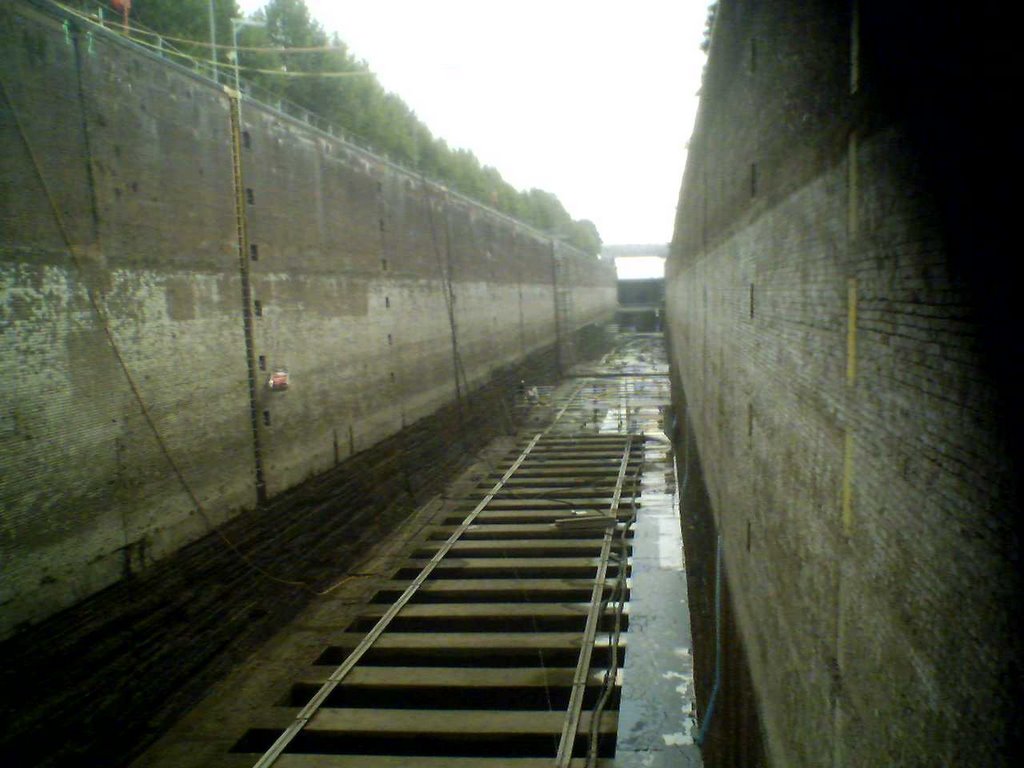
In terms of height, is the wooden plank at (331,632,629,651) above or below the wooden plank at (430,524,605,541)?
below

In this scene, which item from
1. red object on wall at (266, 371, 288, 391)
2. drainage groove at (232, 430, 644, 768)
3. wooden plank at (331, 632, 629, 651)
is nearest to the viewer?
drainage groove at (232, 430, 644, 768)

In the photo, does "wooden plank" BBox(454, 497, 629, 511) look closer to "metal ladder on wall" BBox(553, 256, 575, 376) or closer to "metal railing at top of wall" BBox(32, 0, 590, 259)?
"metal railing at top of wall" BBox(32, 0, 590, 259)

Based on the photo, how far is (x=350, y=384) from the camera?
1346 centimetres

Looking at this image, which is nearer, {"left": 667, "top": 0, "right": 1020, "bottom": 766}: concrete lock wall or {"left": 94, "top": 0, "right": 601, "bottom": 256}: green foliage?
{"left": 667, "top": 0, "right": 1020, "bottom": 766}: concrete lock wall

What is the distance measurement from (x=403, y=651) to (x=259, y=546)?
9.92 ft

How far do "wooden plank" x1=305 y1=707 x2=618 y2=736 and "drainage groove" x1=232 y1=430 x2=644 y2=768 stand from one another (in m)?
0.01

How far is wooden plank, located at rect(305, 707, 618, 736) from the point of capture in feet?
19.0

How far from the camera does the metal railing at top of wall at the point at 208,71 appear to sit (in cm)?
795

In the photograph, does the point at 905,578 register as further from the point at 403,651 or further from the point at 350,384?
the point at 350,384

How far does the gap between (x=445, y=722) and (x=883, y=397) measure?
4552 millimetres

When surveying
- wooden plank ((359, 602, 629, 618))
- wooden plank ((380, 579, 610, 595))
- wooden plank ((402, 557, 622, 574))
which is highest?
wooden plank ((402, 557, 622, 574))

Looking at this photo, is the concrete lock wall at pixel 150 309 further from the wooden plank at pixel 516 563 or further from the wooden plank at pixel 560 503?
the wooden plank at pixel 560 503

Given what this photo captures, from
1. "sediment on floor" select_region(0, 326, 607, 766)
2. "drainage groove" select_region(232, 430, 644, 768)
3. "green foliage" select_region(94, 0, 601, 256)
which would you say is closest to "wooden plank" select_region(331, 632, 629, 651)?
"drainage groove" select_region(232, 430, 644, 768)

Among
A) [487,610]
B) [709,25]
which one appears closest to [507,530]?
[487,610]
